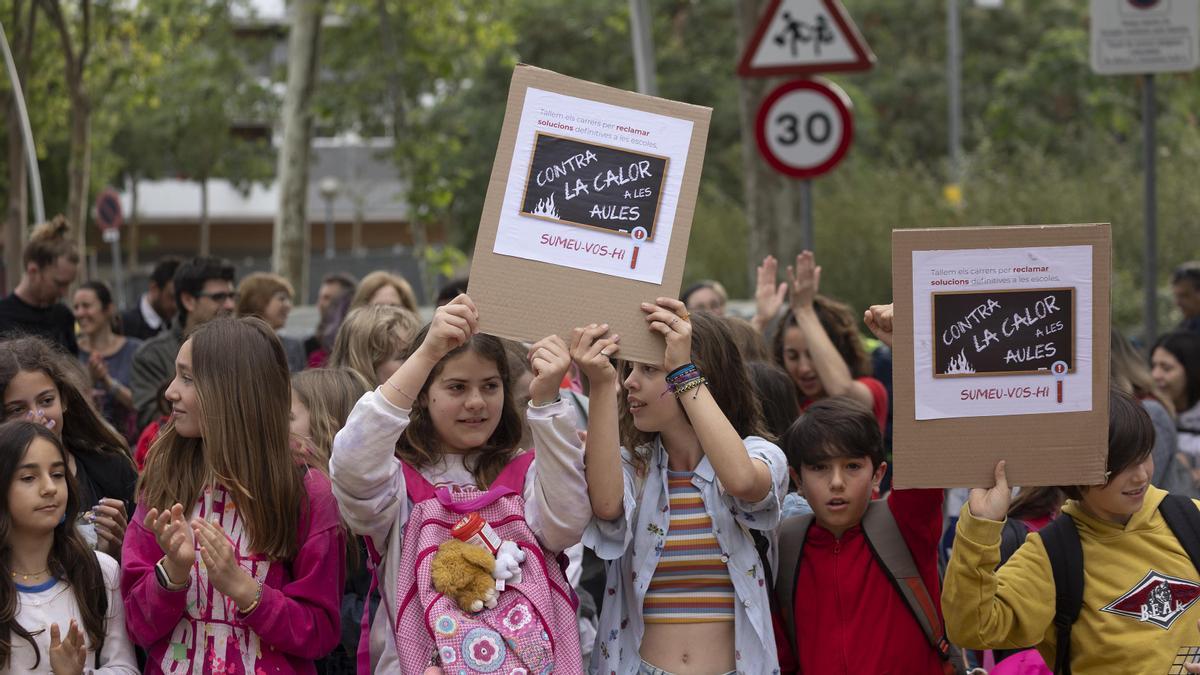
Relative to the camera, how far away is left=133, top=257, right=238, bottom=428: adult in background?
305 inches

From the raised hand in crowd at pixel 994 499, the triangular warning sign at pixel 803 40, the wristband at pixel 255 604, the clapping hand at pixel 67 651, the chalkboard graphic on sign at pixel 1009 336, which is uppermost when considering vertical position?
the triangular warning sign at pixel 803 40

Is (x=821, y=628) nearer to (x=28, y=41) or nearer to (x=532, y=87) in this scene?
(x=532, y=87)

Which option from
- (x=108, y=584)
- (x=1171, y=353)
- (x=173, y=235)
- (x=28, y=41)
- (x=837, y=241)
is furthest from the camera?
(x=173, y=235)

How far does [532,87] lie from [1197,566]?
7.06ft

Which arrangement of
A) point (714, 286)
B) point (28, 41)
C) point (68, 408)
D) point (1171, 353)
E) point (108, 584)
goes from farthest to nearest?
point (28, 41)
point (714, 286)
point (1171, 353)
point (68, 408)
point (108, 584)

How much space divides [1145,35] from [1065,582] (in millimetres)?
5714

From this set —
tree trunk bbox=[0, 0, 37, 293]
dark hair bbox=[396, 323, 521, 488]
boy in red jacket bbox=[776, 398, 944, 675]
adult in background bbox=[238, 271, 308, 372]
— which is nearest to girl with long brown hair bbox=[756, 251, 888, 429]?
boy in red jacket bbox=[776, 398, 944, 675]

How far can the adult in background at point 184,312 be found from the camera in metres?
7.75

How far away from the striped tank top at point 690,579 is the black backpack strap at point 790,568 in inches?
13.4

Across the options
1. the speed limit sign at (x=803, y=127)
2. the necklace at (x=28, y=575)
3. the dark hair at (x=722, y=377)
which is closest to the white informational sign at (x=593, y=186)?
the dark hair at (x=722, y=377)

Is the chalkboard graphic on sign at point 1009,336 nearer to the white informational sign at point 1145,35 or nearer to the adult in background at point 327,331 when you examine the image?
the adult in background at point 327,331

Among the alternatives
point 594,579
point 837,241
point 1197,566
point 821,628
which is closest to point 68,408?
point 594,579

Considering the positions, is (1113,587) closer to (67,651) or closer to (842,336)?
(67,651)

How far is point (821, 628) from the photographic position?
4211mm
